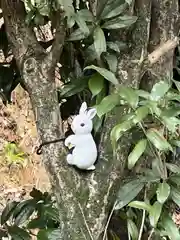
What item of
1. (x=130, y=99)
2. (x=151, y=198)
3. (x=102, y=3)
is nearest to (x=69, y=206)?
(x=151, y=198)

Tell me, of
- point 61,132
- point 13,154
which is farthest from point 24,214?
point 13,154

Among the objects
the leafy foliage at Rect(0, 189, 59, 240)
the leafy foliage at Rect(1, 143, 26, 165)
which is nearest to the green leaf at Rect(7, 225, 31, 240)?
the leafy foliage at Rect(0, 189, 59, 240)

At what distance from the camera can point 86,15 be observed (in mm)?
977

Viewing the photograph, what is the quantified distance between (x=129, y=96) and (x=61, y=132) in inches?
8.4

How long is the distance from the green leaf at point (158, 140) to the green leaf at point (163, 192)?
0.25ft

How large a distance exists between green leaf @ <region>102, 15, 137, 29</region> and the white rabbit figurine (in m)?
0.15

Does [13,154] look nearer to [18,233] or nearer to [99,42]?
[18,233]

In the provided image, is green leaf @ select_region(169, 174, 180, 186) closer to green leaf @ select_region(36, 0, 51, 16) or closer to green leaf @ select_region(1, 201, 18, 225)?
green leaf @ select_region(36, 0, 51, 16)

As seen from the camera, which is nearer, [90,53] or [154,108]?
[154,108]

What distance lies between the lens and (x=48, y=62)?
1019mm

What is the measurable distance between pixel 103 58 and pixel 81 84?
77 mm

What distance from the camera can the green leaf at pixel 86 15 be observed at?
38.1 inches

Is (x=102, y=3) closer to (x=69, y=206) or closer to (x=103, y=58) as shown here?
(x=103, y=58)

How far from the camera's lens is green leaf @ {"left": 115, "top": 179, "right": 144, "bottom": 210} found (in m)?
0.97
